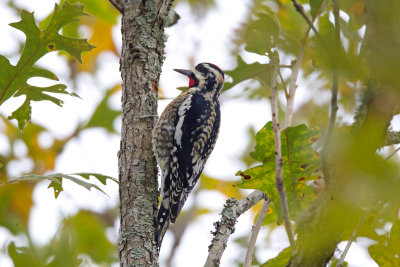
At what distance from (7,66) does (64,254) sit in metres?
1.74

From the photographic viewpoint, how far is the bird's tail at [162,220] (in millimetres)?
2515

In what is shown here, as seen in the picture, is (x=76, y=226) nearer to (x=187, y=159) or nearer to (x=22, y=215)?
(x=22, y=215)

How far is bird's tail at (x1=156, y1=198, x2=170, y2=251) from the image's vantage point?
2515mm

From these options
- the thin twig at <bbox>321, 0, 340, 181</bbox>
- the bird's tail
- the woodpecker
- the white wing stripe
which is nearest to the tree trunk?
the bird's tail

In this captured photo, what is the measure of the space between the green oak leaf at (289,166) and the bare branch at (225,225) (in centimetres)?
15

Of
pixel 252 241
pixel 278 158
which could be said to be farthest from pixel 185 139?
pixel 278 158

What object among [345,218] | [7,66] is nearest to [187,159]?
[7,66]

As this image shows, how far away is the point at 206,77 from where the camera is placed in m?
4.21

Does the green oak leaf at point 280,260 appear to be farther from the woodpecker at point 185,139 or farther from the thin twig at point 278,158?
the thin twig at point 278,158

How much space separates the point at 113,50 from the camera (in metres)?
5.18

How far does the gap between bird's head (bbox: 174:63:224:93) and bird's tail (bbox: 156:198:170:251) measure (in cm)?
138

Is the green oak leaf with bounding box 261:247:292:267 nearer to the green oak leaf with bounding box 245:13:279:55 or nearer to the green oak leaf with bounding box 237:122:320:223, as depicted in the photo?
the green oak leaf with bounding box 237:122:320:223

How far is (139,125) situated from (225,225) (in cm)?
74

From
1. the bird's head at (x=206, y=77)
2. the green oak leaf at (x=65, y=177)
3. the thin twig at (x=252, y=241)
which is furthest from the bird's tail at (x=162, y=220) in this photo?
the bird's head at (x=206, y=77)
